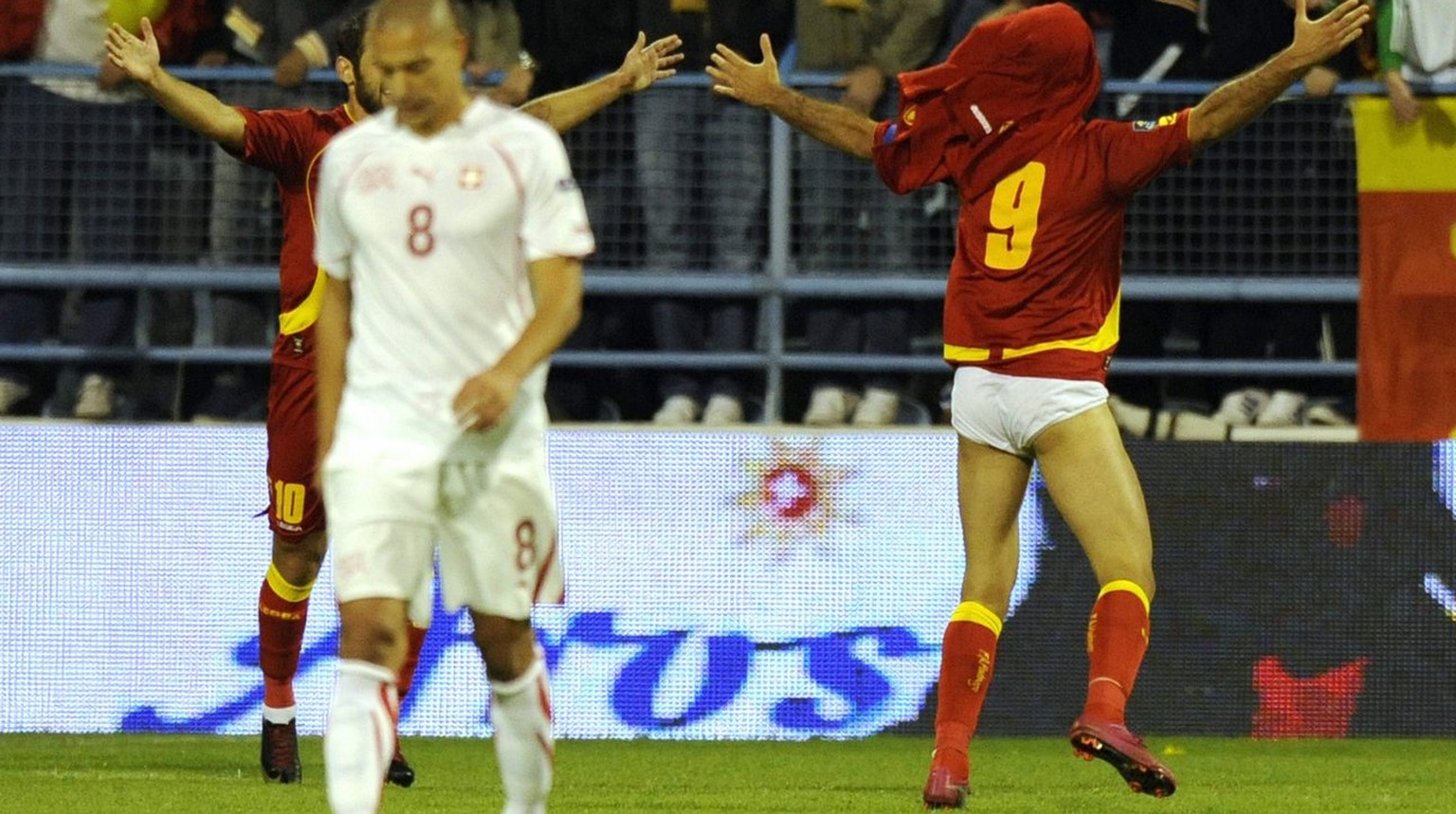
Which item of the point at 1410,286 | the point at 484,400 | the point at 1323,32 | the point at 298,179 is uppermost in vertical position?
the point at 1323,32

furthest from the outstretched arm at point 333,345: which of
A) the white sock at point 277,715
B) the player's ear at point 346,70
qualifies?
the white sock at point 277,715

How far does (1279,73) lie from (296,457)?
3362 millimetres

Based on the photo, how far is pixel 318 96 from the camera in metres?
11.3

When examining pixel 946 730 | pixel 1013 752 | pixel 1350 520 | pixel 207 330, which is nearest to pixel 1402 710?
pixel 1350 520

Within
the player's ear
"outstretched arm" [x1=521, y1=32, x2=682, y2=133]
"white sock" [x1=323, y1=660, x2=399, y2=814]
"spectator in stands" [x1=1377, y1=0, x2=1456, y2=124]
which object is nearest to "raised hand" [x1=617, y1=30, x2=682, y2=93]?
"outstretched arm" [x1=521, y1=32, x2=682, y2=133]

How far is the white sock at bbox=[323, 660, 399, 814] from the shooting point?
208 inches

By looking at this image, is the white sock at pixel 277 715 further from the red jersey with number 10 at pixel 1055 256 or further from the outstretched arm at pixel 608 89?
the red jersey with number 10 at pixel 1055 256

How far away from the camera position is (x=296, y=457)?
8.27 meters

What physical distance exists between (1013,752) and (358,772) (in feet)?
16.2

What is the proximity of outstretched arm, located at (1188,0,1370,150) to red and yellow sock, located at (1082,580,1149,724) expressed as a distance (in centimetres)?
131

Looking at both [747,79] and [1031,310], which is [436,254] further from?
[747,79]

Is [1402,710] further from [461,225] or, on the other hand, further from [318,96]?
[461,225]

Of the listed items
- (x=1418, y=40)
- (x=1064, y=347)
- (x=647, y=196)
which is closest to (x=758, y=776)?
(x=1064, y=347)

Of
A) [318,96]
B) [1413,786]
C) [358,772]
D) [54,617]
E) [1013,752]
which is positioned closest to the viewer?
[358,772]
